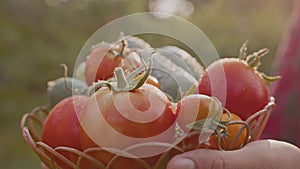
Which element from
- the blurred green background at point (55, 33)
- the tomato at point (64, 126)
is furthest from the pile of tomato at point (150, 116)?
the blurred green background at point (55, 33)

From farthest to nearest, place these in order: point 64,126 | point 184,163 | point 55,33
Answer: point 55,33 → point 64,126 → point 184,163

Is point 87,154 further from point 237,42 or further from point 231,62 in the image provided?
point 237,42

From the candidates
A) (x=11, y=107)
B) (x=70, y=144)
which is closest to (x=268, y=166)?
(x=70, y=144)

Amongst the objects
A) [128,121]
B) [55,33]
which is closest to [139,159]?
[128,121]

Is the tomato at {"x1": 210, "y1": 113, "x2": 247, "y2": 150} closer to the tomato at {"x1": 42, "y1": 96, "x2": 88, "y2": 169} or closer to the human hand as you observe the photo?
the human hand

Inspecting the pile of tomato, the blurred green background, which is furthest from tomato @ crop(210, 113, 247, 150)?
the blurred green background

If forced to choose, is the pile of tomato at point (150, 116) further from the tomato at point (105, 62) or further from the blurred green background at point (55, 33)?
the blurred green background at point (55, 33)

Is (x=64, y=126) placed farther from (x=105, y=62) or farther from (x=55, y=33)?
(x=55, y=33)
